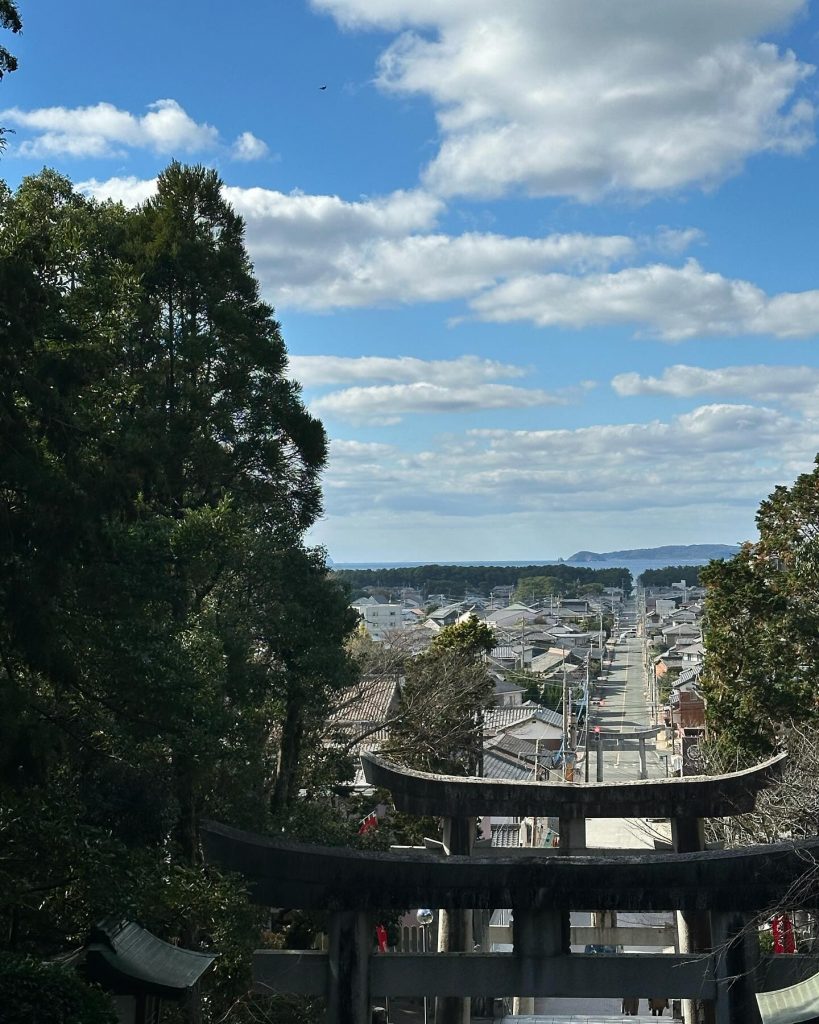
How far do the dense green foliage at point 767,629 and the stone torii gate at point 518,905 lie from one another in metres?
8.49

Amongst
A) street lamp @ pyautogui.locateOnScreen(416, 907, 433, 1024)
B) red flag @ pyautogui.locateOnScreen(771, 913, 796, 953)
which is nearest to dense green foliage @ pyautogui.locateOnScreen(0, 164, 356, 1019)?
red flag @ pyautogui.locateOnScreen(771, 913, 796, 953)

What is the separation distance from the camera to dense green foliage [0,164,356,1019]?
365 inches

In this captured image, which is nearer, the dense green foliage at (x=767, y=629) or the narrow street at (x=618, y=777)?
the dense green foliage at (x=767, y=629)

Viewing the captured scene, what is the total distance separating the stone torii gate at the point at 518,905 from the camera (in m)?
11.1

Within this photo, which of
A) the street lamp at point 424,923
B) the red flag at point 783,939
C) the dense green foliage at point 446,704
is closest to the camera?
the red flag at point 783,939

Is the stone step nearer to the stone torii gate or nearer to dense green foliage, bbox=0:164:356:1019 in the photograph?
dense green foliage, bbox=0:164:356:1019

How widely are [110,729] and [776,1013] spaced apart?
7108mm

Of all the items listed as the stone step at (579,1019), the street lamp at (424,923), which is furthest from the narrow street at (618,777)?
the street lamp at (424,923)

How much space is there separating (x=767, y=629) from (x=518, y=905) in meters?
10.7

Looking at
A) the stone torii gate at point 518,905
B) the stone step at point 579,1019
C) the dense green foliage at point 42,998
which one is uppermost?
the dense green foliage at point 42,998

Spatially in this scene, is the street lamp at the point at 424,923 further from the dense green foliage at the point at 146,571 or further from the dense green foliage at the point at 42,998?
the dense green foliage at the point at 42,998

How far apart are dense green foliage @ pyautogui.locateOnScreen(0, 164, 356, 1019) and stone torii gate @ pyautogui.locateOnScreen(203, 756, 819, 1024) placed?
2.31 feet

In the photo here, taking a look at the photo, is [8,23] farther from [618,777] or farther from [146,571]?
[618,777]

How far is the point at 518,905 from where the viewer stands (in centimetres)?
1123
